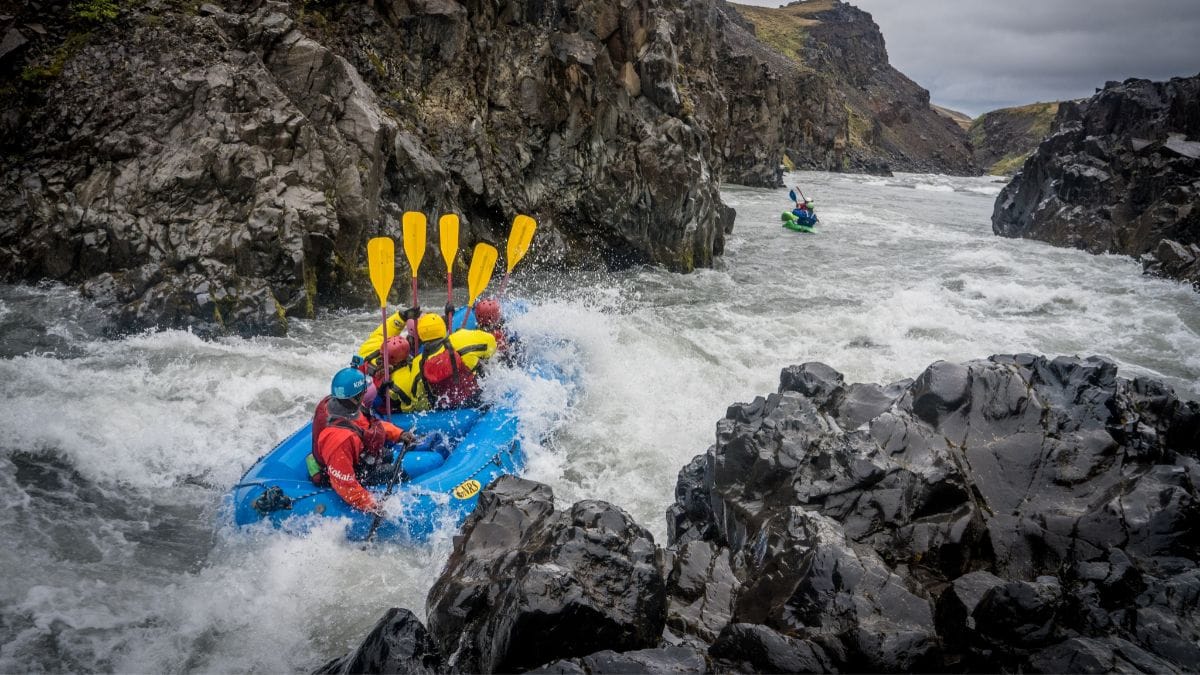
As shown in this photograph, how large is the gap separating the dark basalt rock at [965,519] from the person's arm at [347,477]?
8.23 ft

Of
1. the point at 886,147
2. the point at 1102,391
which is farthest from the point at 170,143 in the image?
the point at 886,147

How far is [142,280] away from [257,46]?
13.9 ft

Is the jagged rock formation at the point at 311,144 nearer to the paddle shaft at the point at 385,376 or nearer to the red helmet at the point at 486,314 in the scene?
the red helmet at the point at 486,314

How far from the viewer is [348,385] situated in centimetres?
514

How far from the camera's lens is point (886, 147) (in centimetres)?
7662

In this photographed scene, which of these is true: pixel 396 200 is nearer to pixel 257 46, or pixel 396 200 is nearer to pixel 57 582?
pixel 257 46

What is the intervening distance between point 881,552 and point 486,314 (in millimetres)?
5000

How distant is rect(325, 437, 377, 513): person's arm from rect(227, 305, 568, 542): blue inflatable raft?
0.39ft

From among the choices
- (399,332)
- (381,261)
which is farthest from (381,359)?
(381,261)

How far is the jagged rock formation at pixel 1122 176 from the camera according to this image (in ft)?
54.2

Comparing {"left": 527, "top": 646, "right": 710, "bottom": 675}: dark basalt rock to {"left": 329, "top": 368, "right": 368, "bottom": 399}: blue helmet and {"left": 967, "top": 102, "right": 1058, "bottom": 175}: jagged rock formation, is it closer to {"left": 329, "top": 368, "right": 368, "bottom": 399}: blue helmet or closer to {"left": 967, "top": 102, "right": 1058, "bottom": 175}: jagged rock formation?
{"left": 329, "top": 368, "right": 368, "bottom": 399}: blue helmet

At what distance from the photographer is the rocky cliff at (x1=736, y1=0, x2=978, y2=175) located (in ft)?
251

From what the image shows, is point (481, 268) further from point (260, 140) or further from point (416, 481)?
point (260, 140)

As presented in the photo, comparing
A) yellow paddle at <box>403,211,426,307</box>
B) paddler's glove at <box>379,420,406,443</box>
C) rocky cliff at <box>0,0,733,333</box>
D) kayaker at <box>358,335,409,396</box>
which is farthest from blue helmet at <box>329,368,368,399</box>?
rocky cliff at <box>0,0,733,333</box>
